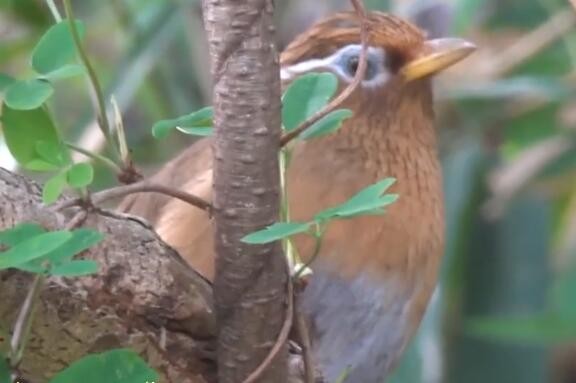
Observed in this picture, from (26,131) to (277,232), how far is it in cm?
18

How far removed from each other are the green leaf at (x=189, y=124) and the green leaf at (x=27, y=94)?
0.10 m

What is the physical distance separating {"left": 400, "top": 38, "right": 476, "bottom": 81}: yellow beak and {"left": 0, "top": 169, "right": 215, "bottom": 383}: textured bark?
61 centimetres

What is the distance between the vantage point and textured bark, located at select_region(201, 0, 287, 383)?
971 millimetres

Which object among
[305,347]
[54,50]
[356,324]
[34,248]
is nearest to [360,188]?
[356,324]

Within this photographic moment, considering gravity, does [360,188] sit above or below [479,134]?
above

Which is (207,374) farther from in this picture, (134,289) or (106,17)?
(106,17)

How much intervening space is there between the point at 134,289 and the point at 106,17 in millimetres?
1823

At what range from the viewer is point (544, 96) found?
2.54 meters

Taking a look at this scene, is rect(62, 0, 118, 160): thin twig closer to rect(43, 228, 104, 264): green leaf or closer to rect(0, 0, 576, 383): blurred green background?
rect(43, 228, 104, 264): green leaf

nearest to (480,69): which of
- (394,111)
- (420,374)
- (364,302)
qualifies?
(420,374)

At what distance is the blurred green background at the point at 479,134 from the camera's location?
2.53 meters

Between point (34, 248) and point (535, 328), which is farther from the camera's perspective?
point (535, 328)

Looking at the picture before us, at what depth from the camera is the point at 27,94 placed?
3.07 ft

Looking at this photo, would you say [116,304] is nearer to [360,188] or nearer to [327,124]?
[327,124]
